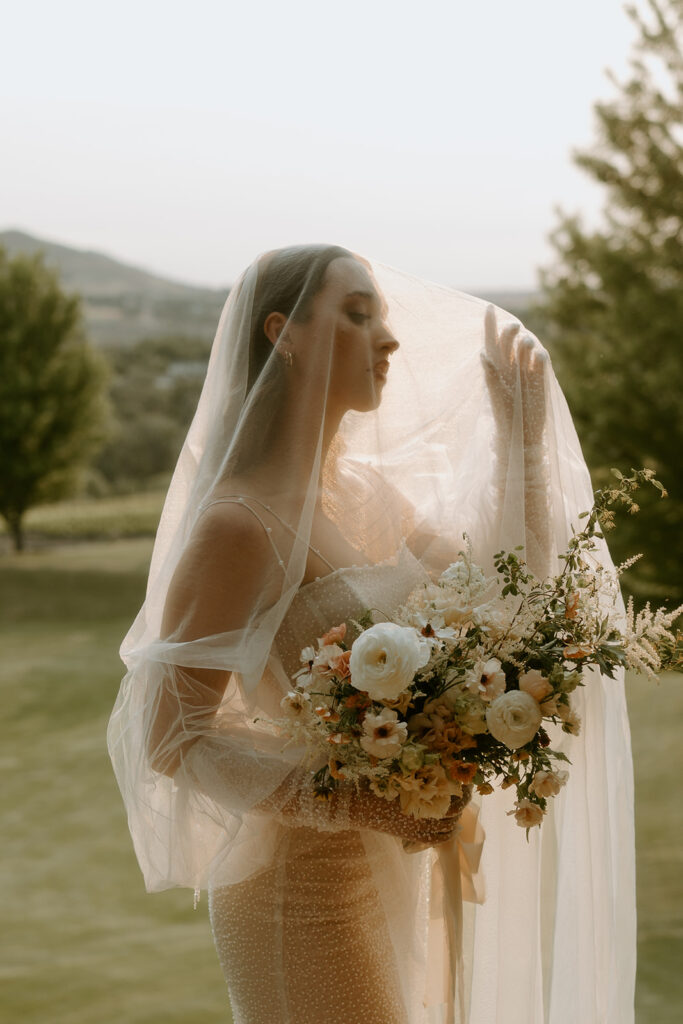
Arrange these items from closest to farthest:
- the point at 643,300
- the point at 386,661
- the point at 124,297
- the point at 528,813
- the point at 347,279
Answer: the point at 386,661 → the point at 528,813 → the point at 347,279 → the point at 643,300 → the point at 124,297

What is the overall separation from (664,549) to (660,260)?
2.16 metres

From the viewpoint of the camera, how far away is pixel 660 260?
291 inches

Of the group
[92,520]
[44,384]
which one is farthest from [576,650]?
[92,520]

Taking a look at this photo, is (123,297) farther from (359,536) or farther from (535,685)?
(535,685)

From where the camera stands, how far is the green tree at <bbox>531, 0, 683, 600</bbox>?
275 inches

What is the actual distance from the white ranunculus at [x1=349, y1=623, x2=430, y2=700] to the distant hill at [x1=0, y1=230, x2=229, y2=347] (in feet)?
37.8

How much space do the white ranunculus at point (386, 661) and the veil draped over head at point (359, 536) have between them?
1.00 feet

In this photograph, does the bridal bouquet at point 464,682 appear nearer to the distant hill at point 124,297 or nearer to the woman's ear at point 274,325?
the woman's ear at point 274,325

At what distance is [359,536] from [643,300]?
19.9ft

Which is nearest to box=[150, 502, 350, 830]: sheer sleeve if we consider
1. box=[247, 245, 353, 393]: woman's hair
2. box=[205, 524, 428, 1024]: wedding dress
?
box=[205, 524, 428, 1024]: wedding dress

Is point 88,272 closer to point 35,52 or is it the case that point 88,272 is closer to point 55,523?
point 55,523

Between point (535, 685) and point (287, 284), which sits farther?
point (287, 284)

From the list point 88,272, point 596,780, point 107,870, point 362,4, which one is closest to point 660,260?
point 362,4

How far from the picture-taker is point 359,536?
1872 mm
